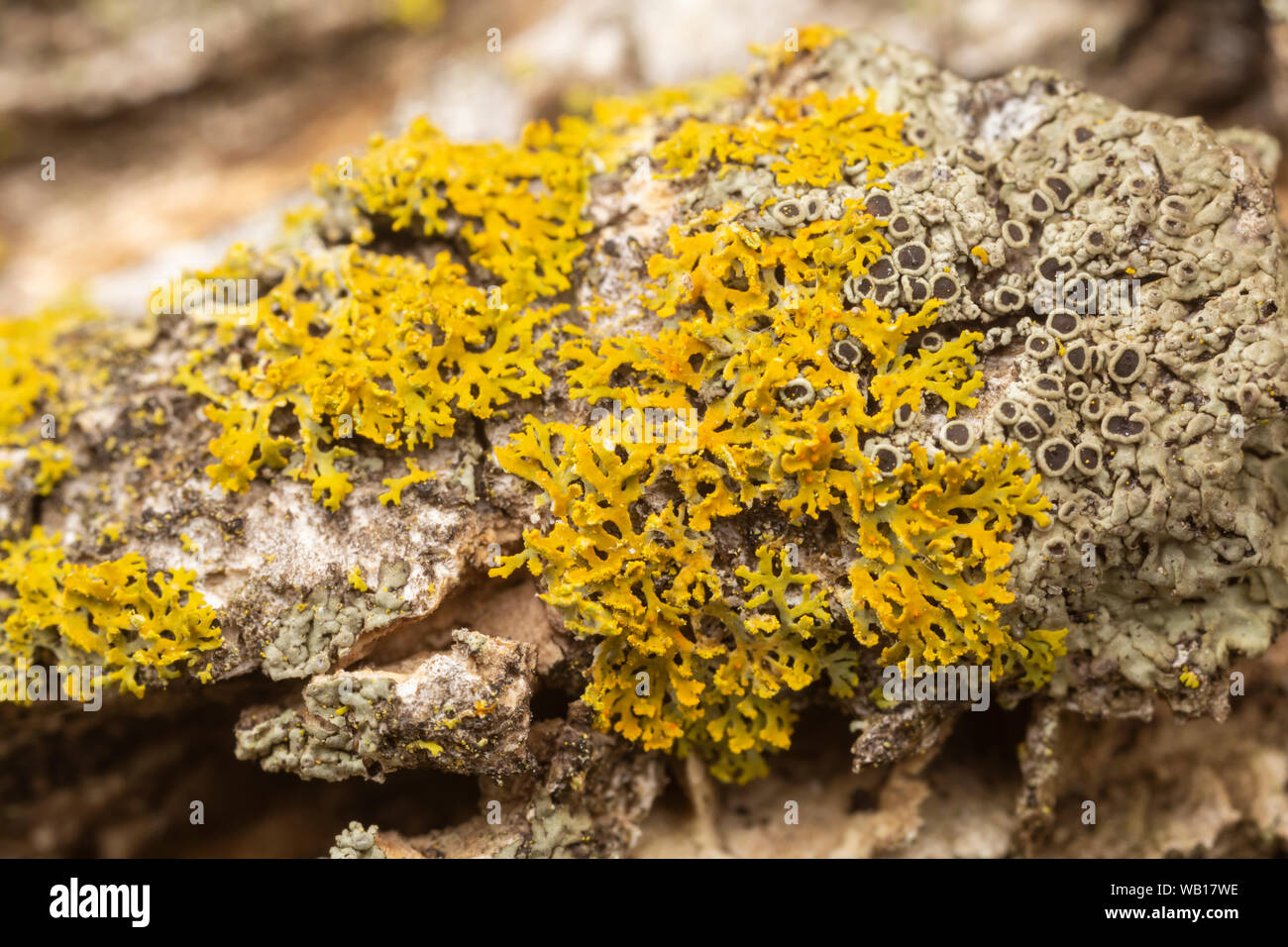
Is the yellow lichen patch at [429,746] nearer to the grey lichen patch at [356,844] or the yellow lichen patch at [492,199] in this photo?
the grey lichen patch at [356,844]

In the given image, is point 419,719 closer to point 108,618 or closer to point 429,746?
point 429,746

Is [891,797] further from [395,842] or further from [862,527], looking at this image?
[395,842]

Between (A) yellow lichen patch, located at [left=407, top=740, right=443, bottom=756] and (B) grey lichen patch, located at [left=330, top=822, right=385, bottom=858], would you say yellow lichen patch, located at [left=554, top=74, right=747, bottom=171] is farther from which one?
(B) grey lichen patch, located at [left=330, top=822, right=385, bottom=858]

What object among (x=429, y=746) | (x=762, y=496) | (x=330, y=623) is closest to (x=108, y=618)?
(x=330, y=623)

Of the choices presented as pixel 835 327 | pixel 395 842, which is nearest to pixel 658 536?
pixel 835 327

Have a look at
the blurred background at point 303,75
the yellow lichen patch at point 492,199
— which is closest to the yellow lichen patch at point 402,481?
the yellow lichen patch at point 492,199

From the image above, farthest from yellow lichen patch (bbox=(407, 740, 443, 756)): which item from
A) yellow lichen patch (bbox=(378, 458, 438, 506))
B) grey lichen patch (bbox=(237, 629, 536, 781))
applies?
yellow lichen patch (bbox=(378, 458, 438, 506))
